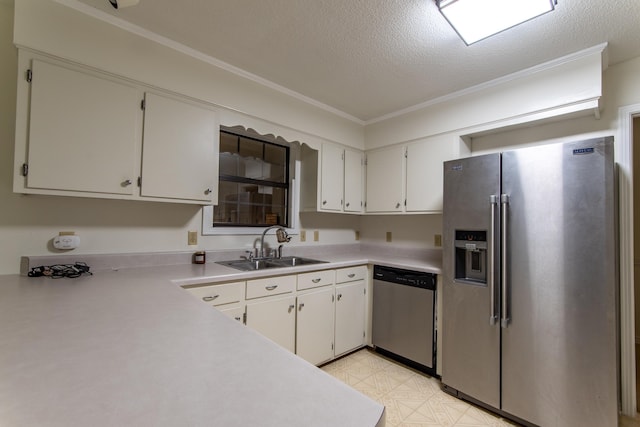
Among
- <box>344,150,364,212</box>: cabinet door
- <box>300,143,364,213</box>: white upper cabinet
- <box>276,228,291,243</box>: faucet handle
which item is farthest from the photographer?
<box>344,150,364,212</box>: cabinet door

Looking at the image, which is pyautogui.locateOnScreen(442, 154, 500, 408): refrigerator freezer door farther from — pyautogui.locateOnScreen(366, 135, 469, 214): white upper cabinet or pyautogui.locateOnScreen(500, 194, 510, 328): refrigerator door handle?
pyautogui.locateOnScreen(366, 135, 469, 214): white upper cabinet

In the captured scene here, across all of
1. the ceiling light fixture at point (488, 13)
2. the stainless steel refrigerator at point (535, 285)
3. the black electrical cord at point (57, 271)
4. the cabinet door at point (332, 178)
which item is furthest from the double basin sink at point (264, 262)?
the ceiling light fixture at point (488, 13)

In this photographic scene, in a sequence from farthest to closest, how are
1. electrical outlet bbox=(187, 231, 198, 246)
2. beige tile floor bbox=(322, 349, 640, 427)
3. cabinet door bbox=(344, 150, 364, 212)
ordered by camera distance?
cabinet door bbox=(344, 150, 364, 212) → electrical outlet bbox=(187, 231, 198, 246) → beige tile floor bbox=(322, 349, 640, 427)

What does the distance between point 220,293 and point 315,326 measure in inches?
37.0

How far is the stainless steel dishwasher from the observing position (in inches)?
92.4

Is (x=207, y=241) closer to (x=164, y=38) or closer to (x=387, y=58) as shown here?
(x=164, y=38)

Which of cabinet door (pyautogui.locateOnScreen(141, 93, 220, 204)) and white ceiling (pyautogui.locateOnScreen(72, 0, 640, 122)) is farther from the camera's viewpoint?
cabinet door (pyautogui.locateOnScreen(141, 93, 220, 204))

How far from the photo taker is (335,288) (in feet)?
8.41

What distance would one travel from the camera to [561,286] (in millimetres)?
1698

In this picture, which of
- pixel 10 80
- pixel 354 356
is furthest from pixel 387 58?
pixel 354 356

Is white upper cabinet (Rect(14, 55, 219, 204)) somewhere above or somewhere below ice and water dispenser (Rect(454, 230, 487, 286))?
above

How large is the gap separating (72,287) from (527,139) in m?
3.24

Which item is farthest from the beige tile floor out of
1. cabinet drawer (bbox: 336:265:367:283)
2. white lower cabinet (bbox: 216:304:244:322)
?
white lower cabinet (bbox: 216:304:244:322)

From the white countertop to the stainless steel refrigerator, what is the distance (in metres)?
1.77
